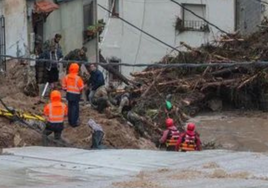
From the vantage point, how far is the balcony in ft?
113

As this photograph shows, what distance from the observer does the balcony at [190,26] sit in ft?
113

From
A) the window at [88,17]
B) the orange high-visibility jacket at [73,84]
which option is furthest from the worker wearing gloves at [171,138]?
the window at [88,17]

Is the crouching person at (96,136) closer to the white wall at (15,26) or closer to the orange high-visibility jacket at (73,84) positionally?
the orange high-visibility jacket at (73,84)

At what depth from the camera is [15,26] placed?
21.4 meters

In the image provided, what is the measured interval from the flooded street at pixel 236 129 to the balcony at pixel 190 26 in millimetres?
10002

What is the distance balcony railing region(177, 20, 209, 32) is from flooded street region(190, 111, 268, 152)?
9.99 m

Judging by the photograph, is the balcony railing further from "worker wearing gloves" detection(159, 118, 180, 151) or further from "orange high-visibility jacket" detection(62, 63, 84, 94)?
"worker wearing gloves" detection(159, 118, 180, 151)

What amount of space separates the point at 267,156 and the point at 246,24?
2441cm

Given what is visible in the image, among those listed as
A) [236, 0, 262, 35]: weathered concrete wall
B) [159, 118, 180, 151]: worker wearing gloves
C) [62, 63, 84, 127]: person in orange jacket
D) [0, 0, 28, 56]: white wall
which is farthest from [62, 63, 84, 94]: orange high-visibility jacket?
[236, 0, 262, 35]: weathered concrete wall

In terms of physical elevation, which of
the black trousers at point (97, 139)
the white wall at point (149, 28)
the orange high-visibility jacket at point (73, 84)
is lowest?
the black trousers at point (97, 139)

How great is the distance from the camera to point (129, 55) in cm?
3538

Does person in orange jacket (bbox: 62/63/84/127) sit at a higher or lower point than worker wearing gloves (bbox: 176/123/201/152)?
higher

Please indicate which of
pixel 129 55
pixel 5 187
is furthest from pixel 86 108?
pixel 129 55

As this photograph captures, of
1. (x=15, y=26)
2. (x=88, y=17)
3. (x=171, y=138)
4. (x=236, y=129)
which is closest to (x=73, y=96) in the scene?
(x=171, y=138)
